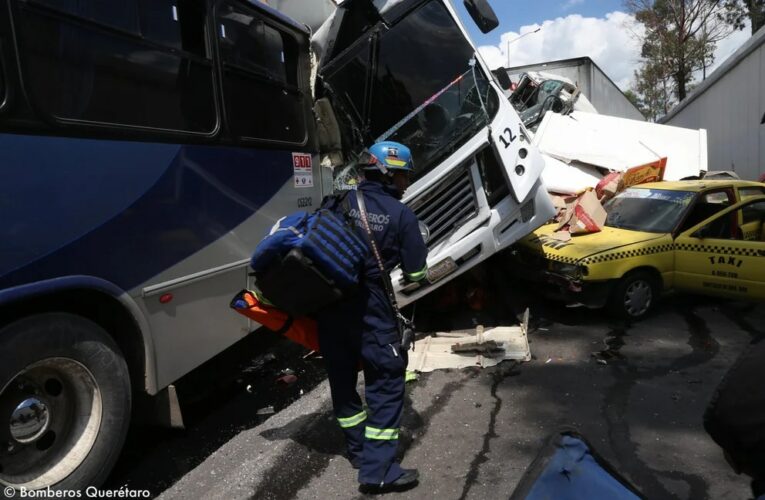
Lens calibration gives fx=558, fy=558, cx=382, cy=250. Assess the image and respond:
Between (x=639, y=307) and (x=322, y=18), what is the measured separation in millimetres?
4821

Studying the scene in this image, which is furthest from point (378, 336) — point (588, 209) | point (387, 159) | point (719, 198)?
point (719, 198)

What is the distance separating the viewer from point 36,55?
2.87 m

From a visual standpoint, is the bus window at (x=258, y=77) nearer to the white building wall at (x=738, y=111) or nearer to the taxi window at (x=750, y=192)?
the taxi window at (x=750, y=192)

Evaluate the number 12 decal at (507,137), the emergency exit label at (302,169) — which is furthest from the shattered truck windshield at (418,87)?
the emergency exit label at (302,169)

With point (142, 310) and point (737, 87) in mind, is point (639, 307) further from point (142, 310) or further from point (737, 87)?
point (737, 87)

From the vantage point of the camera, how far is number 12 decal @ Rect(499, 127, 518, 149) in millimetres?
5593

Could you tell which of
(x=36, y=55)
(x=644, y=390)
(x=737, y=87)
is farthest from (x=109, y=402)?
(x=737, y=87)

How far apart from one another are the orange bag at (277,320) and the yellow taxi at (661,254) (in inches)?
144

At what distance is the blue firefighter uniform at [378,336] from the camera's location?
3.23 m

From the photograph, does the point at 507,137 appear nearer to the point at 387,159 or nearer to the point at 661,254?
the point at 661,254

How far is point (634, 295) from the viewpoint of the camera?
6.38 metres

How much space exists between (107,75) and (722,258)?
631 centimetres

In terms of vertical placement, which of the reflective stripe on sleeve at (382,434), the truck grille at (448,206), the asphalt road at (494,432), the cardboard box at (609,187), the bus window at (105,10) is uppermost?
the bus window at (105,10)

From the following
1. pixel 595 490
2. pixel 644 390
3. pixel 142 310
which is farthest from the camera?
pixel 644 390
